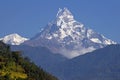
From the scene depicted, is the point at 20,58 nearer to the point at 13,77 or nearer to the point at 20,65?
the point at 20,65

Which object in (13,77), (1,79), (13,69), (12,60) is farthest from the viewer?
(12,60)

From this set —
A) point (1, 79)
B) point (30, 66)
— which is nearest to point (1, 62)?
point (30, 66)

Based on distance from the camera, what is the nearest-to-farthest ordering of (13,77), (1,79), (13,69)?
1. (1,79)
2. (13,77)
3. (13,69)

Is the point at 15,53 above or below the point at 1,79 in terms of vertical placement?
above

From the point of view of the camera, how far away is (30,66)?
630ft

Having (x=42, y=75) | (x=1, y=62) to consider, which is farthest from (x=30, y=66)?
(x=1, y=62)

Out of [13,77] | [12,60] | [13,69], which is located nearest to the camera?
[13,77]

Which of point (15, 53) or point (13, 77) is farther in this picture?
point (15, 53)

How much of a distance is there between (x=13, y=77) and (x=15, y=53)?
40.2 meters

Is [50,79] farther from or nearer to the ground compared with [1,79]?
farther from the ground

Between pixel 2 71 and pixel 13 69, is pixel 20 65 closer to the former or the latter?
pixel 13 69

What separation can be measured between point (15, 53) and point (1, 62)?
22481 millimetres

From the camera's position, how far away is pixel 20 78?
522 feet

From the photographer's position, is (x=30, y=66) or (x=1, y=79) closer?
(x=1, y=79)
